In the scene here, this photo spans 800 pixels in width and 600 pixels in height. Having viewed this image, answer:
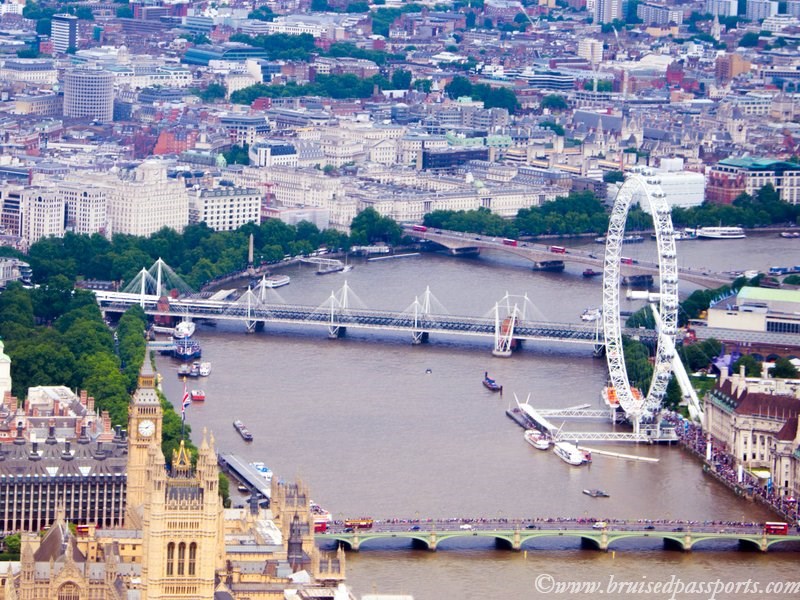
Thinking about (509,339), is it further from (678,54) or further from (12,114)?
(678,54)

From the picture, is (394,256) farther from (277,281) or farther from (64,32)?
(64,32)

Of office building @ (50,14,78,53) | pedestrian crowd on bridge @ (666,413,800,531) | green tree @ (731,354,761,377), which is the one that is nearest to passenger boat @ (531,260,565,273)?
green tree @ (731,354,761,377)

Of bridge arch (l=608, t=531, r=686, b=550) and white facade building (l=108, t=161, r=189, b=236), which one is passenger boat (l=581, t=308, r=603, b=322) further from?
bridge arch (l=608, t=531, r=686, b=550)

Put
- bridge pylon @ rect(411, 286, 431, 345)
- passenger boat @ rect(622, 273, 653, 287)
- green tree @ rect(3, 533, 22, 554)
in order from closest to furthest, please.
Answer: green tree @ rect(3, 533, 22, 554) < bridge pylon @ rect(411, 286, 431, 345) < passenger boat @ rect(622, 273, 653, 287)

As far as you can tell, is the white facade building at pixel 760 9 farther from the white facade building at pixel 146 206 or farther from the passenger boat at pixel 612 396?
the passenger boat at pixel 612 396

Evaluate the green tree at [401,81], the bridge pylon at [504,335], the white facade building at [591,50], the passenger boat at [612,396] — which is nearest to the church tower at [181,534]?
the passenger boat at [612,396]

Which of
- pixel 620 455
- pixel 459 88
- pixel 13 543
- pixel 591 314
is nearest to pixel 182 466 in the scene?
pixel 13 543

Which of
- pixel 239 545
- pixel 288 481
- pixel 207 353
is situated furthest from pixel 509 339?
pixel 239 545
